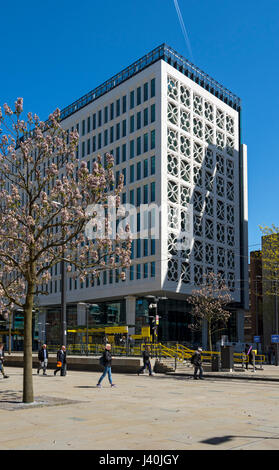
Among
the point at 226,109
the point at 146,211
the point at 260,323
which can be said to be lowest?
the point at 260,323

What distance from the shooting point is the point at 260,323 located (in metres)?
104

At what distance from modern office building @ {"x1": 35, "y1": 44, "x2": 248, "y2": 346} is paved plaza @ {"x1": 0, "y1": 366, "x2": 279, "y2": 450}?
37903 millimetres

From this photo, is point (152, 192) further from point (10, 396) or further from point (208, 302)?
point (10, 396)

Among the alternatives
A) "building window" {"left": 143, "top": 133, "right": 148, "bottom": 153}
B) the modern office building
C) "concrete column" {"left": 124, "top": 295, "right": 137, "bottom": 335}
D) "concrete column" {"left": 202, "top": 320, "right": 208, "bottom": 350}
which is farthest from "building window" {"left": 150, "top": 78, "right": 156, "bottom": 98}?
"concrete column" {"left": 202, "top": 320, "right": 208, "bottom": 350}

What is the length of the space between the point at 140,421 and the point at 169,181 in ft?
163

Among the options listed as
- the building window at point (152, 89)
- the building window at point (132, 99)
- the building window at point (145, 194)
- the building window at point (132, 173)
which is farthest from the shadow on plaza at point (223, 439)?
the building window at point (132, 99)

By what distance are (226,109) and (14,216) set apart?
60.7 m

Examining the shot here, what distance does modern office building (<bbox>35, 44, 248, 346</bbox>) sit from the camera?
5953cm

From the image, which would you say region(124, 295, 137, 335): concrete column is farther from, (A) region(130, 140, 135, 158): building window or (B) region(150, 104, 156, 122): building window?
(B) region(150, 104, 156, 122): building window

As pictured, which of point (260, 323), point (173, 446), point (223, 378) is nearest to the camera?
point (173, 446)

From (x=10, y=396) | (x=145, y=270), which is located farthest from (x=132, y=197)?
(x=10, y=396)
